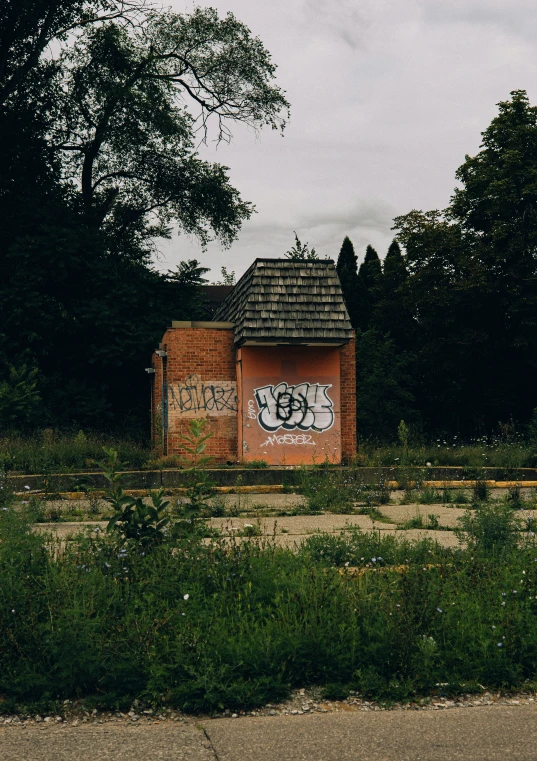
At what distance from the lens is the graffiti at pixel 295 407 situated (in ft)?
62.6

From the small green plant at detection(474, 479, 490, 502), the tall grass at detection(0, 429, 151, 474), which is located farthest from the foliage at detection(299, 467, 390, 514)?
the tall grass at detection(0, 429, 151, 474)

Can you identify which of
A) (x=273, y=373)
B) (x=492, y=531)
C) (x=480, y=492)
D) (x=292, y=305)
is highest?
(x=292, y=305)

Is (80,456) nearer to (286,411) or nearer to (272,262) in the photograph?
(286,411)

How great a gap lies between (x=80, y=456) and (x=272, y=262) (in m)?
6.57

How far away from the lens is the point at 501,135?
109 ft

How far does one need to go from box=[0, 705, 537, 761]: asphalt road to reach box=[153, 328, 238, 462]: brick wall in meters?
15.0

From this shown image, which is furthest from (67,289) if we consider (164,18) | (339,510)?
(339,510)

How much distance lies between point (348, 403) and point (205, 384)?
3562 mm

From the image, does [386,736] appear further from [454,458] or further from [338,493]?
[454,458]

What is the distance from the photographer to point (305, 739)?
163 inches

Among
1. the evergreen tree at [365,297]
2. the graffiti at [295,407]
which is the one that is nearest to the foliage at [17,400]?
the graffiti at [295,407]

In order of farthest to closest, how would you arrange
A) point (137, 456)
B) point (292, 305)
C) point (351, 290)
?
point (351, 290)
point (292, 305)
point (137, 456)

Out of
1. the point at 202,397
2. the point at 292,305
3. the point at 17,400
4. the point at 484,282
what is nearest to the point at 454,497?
the point at 292,305

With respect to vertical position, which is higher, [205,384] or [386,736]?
[205,384]
